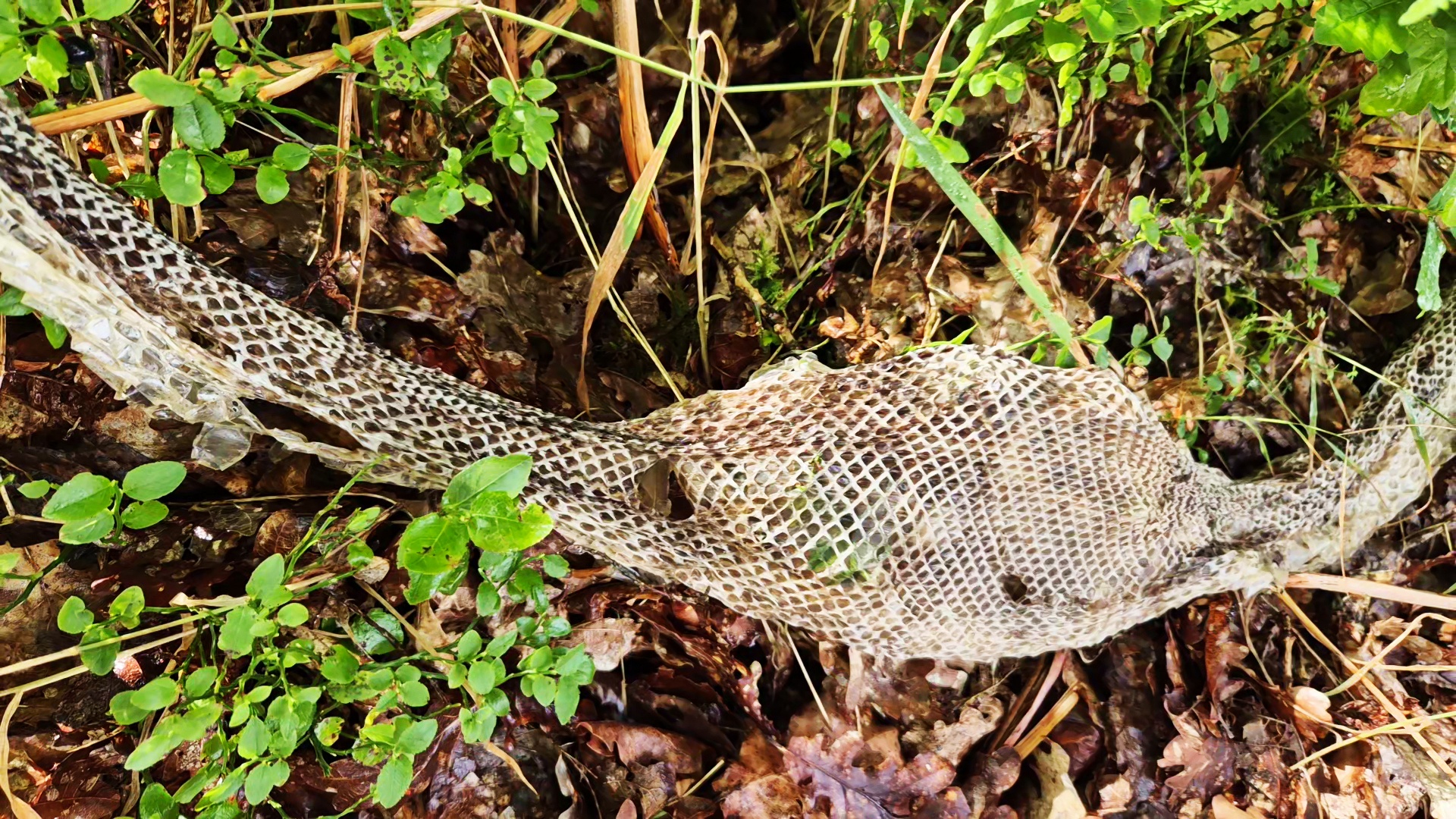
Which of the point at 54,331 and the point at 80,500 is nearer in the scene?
the point at 80,500

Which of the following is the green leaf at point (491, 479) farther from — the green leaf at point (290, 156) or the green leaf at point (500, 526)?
the green leaf at point (290, 156)

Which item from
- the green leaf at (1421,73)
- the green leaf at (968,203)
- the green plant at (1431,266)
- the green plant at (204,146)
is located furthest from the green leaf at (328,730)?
the green plant at (1431,266)

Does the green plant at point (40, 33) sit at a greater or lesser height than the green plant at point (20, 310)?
greater

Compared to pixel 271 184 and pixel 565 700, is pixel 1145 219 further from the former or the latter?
pixel 271 184

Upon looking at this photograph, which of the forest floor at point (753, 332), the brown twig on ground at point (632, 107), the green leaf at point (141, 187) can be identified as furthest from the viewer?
the brown twig on ground at point (632, 107)

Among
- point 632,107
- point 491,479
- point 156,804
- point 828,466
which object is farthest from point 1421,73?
point 156,804

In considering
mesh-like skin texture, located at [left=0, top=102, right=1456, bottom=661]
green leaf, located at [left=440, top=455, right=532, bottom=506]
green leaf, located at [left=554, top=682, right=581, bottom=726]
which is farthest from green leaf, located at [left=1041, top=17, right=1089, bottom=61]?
green leaf, located at [left=554, top=682, right=581, bottom=726]
